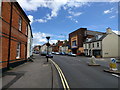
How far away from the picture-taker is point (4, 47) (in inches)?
324

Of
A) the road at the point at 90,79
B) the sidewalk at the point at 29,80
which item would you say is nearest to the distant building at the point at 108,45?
the road at the point at 90,79

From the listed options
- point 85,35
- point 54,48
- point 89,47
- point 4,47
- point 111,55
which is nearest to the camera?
point 4,47

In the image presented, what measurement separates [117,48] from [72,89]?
118 ft

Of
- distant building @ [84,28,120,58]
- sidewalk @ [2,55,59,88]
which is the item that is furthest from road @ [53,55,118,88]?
distant building @ [84,28,120,58]

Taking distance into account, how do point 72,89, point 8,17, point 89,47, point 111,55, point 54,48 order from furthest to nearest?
point 54,48
point 89,47
point 111,55
point 8,17
point 72,89

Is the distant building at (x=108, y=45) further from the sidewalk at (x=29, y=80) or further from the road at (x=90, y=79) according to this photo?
the sidewalk at (x=29, y=80)

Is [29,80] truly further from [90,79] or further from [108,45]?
[108,45]

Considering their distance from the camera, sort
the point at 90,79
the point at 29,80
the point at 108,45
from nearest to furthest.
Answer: the point at 29,80
the point at 90,79
the point at 108,45

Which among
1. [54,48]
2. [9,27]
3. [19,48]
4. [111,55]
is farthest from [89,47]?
[54,48]

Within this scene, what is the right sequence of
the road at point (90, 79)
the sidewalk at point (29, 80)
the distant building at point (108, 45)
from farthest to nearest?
the distant building at point (108, 45)
the road at point (90, 79)
the sidewalk at point (29, 80)

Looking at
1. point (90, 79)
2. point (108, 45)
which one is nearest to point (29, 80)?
point (90, 79)

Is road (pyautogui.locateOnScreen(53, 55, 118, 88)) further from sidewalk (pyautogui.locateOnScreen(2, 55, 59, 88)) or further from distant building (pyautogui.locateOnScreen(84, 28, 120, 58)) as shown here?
distant building (pyautogui.locateOnScreen(84, 28, 120, 58))

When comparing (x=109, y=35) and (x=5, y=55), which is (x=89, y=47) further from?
(x=5, y=55)

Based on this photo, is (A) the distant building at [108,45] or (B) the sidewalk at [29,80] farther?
(A) the distant building at [108,45]
